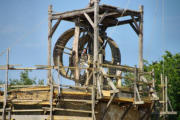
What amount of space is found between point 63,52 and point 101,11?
11.1ft

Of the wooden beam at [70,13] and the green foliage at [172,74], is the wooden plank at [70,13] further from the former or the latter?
the green foliage at [172,74]

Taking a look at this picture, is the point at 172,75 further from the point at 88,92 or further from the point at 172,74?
the point at 88,92

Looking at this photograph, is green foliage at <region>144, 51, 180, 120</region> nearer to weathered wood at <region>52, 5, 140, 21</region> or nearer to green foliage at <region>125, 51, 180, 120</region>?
green foliage at <region>125, 51, 180, 120</region>

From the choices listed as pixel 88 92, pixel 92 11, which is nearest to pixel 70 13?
pixel 92 11

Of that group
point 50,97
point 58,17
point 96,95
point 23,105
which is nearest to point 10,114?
point 23,105

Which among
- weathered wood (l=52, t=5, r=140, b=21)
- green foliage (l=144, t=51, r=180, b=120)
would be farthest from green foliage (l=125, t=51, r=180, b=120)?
weathered wood (l=52, t=5, r=140, b=21)

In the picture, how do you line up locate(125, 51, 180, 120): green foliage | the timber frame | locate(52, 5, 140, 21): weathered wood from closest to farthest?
the timber frame
locate(52, 5, 140, 21): weathered wood
locate(125, 51, 180, 120): green foliage

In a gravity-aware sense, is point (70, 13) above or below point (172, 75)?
above

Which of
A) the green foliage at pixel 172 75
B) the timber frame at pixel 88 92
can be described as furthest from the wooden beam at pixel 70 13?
the green foliage at pixel 172 75

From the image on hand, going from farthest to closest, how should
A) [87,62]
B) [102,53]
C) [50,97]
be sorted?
[102,53], [87,62], [50,97]

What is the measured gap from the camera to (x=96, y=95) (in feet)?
89.6

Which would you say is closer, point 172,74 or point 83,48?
point 83,48

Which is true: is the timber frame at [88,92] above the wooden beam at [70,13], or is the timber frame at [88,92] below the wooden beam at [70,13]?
below

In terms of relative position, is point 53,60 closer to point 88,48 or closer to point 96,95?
point 88,48
